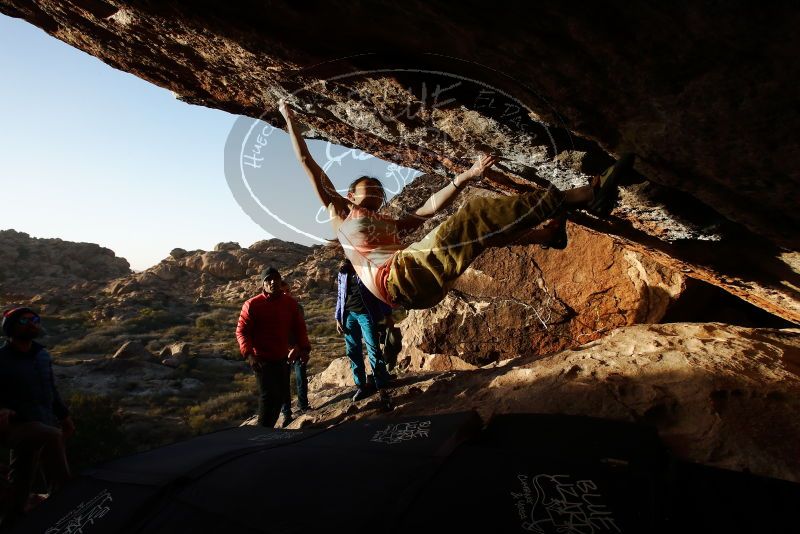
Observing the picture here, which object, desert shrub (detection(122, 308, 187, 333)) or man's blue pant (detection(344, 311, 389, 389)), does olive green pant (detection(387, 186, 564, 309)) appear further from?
desert shrub (detection(122, 308, 187, 333))

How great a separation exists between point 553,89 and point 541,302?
3.76 m

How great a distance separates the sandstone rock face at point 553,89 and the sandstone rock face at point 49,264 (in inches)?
1816

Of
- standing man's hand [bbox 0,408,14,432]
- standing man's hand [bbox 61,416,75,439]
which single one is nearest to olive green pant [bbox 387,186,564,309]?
standing man's hand [bbox 0,408,14,432]

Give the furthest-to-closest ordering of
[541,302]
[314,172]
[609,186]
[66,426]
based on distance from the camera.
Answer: [541,302], [66,426], [314,172], [609,186]

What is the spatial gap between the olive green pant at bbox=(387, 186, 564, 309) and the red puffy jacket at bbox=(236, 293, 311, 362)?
2.89 m

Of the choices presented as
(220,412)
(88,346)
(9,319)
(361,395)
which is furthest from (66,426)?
(88,346)

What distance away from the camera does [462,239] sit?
2471 mm

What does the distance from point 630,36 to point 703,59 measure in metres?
0.28

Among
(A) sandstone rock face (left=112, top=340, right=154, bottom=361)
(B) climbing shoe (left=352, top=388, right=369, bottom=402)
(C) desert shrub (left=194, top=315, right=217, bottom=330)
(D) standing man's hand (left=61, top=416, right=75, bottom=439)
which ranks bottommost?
(C) desert shrub (left=194, top=315, right=217, bottom=330)

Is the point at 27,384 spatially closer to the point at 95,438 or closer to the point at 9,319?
the point at 9,319

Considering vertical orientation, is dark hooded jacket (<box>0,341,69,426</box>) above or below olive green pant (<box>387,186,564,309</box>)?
below

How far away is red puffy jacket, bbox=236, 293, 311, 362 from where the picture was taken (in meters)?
4.95

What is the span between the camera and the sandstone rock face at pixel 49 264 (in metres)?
41.0

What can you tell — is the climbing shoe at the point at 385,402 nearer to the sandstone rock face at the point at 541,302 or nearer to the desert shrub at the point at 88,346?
the sandstone rock face at the point at 541,302
